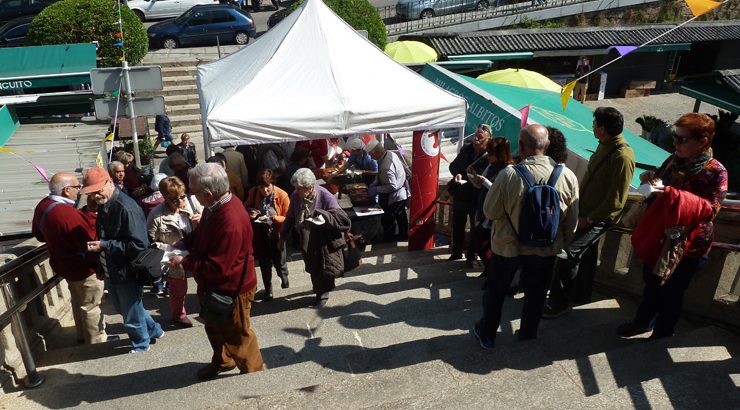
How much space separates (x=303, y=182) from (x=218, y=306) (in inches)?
62.1

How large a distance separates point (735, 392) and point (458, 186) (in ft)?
10.5

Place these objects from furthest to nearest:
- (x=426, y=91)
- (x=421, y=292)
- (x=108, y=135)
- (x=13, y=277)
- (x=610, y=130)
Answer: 1. (x=108, y=135)
2. (x=426, y=91)
3. (x=421, y=292)
4. (x=13, y=277)
5. (x=610, y=130)

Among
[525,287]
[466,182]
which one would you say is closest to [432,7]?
[466,182]

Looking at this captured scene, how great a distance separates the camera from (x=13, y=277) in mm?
4379

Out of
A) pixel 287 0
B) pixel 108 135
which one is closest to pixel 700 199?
pixel 108 135

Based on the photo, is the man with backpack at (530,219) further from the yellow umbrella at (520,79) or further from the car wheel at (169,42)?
the car wheel at (169,42)

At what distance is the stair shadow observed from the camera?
12.0ft

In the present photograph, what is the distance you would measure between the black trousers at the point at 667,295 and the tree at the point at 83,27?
12.6 metres

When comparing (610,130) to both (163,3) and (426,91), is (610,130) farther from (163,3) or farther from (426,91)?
(163,3)

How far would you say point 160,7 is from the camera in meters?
22.3

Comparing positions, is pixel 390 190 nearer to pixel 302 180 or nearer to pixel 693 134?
pixel 302 180

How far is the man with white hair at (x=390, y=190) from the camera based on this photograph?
6.92 m

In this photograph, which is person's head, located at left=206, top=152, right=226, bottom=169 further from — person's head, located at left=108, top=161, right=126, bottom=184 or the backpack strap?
the backpack strap

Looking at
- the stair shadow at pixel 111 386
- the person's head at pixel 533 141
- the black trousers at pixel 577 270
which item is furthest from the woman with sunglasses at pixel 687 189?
the stair shadow at pixel 111 386
